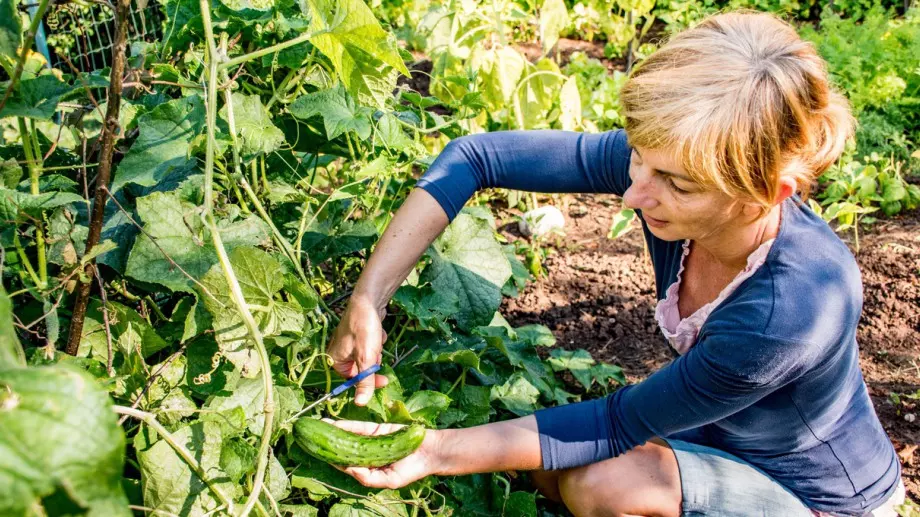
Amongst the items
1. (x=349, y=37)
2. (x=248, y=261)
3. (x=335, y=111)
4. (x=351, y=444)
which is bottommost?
(x=351, y=444)

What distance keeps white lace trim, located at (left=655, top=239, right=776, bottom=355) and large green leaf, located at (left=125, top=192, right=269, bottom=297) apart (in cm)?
105

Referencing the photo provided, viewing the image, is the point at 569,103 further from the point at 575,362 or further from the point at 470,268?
the point at 470,268

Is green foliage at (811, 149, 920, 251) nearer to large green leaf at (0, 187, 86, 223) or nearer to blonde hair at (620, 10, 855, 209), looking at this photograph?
blonde hair at (620, 10, 855, 209)

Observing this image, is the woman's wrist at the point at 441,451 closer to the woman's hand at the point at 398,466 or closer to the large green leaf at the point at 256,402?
the woman's hand at the point at 398,466

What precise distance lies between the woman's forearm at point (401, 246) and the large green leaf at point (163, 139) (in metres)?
0.44

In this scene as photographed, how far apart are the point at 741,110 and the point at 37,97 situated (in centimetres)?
130

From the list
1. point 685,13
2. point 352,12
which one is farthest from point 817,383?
point 685,13

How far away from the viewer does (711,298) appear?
2008mm

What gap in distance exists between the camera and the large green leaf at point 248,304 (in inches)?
62.0

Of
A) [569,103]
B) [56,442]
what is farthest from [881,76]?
[56,442]

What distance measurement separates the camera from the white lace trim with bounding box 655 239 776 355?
1.81m

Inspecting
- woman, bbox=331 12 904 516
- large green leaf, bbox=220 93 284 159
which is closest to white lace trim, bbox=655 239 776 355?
woman, bbox=331 12 904 516

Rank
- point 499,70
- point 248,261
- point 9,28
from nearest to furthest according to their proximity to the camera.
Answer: point 9,28 < point 248,261 < point 499,70

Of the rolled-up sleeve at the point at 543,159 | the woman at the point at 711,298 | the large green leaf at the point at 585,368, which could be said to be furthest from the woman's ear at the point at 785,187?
the large green leaf at the point at 585,368
